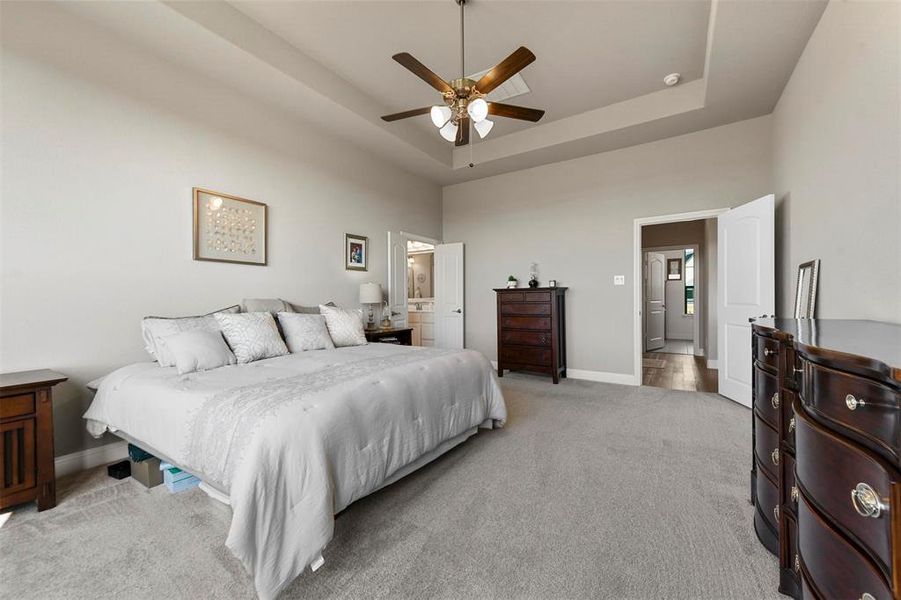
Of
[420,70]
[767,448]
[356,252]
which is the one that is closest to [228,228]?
[356,252]

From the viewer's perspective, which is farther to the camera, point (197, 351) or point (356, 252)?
point (356, 252)

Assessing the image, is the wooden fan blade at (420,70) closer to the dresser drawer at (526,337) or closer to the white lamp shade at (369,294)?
the white lamp shade at (369,294)

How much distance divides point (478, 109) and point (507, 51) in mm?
1183

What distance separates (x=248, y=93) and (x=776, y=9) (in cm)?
400

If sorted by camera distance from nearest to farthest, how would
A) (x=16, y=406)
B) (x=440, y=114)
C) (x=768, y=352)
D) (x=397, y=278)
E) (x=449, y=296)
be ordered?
(x=768, y=352) → (x=16, y=406) → (x=440, y=114) → (x=397, y=278) → (x=449, y=296)

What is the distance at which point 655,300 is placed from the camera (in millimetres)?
8023

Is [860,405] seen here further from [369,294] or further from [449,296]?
[449,296]

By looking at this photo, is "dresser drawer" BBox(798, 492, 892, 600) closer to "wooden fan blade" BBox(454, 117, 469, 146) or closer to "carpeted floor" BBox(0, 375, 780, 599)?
"carpeted floor" BBox(0, 375, 780, 599)

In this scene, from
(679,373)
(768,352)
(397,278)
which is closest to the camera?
(768,352)

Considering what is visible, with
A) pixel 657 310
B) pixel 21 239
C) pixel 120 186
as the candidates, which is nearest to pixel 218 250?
pixel 120 186

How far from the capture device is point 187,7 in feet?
7.84

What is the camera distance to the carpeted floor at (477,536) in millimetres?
1399

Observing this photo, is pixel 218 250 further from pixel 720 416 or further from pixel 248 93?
pixel 720 416

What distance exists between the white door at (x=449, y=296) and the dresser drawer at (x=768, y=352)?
172 inches
